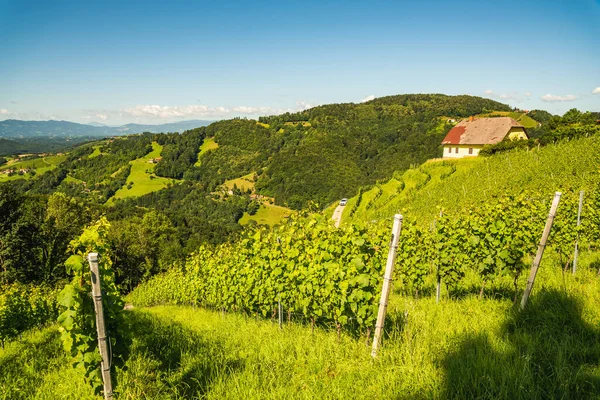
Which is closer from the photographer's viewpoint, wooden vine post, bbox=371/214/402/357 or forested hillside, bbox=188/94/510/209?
wooden vine post, bbox=371/214/402/357

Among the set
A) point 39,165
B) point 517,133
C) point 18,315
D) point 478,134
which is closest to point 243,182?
point 39,165

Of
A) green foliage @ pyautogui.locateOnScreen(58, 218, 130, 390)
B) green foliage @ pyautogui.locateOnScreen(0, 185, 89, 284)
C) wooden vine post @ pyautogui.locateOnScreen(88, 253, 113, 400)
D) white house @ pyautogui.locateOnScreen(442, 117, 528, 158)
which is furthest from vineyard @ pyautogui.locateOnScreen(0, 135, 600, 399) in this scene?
white house @ pyautogui.locateOnScreen(442, 117, 528, 158)

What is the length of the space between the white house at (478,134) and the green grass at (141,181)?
344 feet

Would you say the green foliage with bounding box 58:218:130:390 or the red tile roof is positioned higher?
the red tile roof

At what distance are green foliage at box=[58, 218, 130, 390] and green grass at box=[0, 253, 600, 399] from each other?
339 mm

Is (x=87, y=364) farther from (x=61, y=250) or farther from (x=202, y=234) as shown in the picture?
(x=202, y=234)

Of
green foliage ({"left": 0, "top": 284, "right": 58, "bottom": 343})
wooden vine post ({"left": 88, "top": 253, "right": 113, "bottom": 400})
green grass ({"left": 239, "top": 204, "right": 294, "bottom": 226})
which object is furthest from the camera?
green grass ({"left": 239, "top": 204, "right": 294, "bottom": 226})

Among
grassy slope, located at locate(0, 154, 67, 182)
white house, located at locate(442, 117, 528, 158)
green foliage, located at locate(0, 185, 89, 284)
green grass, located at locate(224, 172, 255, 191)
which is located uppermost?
white house, located at locate(442, 117, 528, 158)

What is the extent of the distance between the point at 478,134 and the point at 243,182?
10276 centimetres

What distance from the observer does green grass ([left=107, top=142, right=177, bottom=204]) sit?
11581 centimetres

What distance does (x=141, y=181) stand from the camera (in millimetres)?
125688

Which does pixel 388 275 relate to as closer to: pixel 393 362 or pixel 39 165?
pixel 393 362

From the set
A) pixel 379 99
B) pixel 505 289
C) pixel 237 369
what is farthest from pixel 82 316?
pixel 379 99

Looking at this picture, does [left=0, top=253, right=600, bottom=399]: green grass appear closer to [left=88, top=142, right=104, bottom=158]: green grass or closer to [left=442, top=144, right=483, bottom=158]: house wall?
[left=442, top=144, right=483, bottom=158]: house wall
